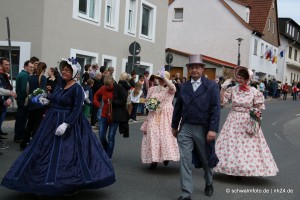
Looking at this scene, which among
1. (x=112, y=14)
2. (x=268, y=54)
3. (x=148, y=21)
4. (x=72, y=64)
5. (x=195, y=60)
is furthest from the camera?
(x=268, y=54)

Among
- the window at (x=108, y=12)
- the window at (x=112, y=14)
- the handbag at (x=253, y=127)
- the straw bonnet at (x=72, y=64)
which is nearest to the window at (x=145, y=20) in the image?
the window at (x=112, y=14)

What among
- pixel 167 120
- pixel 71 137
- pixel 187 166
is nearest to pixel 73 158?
pixel 71 137

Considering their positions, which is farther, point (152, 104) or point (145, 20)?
point (145, 20)

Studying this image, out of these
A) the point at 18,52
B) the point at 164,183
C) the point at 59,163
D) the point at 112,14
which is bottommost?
the point at 164,183

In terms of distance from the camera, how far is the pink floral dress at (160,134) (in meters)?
8.44

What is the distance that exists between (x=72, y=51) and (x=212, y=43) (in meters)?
28.5

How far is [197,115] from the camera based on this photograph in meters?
6.44

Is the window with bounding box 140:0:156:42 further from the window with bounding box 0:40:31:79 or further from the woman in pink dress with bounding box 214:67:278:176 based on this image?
the woman in pink dress with bounding box 214:67:278:176

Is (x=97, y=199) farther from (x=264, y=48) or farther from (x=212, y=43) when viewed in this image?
→ (x=264, y=48)

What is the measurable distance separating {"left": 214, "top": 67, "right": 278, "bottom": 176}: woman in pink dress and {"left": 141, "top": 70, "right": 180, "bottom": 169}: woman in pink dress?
→ 2.91 ft

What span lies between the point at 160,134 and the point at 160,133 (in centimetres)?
2

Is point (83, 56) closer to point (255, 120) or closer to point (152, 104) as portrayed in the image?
point (152, 104)

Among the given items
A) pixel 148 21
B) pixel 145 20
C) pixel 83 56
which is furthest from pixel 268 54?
pixel 83 56

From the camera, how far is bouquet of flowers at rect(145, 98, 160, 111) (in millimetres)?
8508
